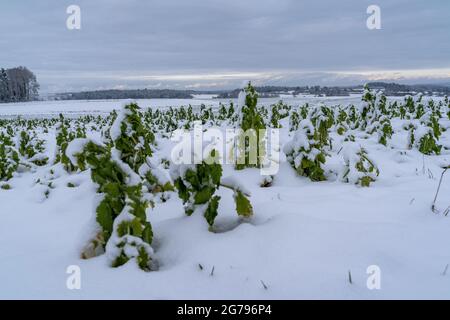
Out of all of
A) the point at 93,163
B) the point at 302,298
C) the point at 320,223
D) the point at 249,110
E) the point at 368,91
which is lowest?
the point at 302,298

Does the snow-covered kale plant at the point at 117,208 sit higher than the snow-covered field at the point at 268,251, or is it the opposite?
the snow-covered kale plant at the point at 117,208

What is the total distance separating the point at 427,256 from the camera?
2566 mm

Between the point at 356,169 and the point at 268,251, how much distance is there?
2.50 m

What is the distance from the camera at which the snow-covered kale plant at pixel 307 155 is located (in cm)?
510

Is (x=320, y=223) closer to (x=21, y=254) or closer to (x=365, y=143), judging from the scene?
(x=21, y=254)

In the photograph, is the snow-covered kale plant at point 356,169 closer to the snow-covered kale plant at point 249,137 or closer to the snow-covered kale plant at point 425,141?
the snow-covered kale plant at point 249,137

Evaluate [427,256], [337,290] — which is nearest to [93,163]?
[337,290]

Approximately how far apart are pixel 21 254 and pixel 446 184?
4931 millimetres

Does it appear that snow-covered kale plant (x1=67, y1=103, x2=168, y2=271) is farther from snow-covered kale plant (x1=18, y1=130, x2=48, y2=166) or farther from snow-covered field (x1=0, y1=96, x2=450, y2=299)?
snow-covered kale plant (x1=18, y1=130, x2=48, y2=166)

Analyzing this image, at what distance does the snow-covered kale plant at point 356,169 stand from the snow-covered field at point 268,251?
0.80ft

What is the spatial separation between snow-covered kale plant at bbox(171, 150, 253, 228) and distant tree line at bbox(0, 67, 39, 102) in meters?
108

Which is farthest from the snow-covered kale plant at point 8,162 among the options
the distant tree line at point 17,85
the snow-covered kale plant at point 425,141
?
the distant tree line at point 17,85

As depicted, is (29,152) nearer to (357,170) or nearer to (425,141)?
(357,170)

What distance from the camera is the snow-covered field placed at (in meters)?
2.25
